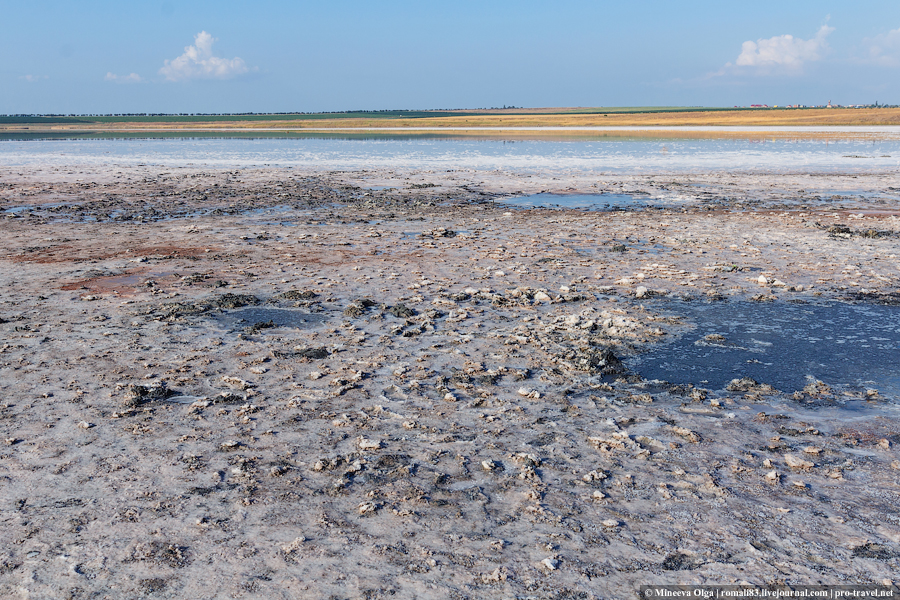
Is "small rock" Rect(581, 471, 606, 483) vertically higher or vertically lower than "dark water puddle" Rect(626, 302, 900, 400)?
lower

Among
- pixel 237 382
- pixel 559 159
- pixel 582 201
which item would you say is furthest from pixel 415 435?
pixel 559 159

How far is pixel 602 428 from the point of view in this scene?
5965 mm

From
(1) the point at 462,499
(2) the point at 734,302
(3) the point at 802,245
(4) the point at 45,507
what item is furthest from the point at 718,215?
(4) the point at 45,507

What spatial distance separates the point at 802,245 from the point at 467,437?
1076 cm

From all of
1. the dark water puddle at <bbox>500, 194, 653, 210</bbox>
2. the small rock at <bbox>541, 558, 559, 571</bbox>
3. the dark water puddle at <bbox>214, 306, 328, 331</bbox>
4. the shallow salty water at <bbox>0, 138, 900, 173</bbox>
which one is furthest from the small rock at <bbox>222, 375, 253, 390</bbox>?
the shallow salty water at <bbox>0, 138, 900, 173</bbox>

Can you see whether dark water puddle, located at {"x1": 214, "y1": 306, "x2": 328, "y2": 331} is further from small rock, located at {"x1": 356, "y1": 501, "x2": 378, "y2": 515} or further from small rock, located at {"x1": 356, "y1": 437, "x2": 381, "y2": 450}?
small rock, located at {"x1": 356, "y1": 501, "x2": 378, "y2": 515}

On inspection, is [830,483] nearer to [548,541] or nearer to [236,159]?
[548,541]

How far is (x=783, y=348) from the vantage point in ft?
A: 25.9

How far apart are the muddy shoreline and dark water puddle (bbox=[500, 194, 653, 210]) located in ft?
25.5

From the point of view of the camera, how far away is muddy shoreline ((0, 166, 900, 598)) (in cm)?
414

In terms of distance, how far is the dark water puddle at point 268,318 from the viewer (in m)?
8.88

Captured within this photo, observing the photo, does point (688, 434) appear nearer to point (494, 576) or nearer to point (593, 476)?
point (593, 476)

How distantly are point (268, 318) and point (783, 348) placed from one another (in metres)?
6.25

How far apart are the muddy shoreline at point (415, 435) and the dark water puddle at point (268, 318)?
A: 5cm
